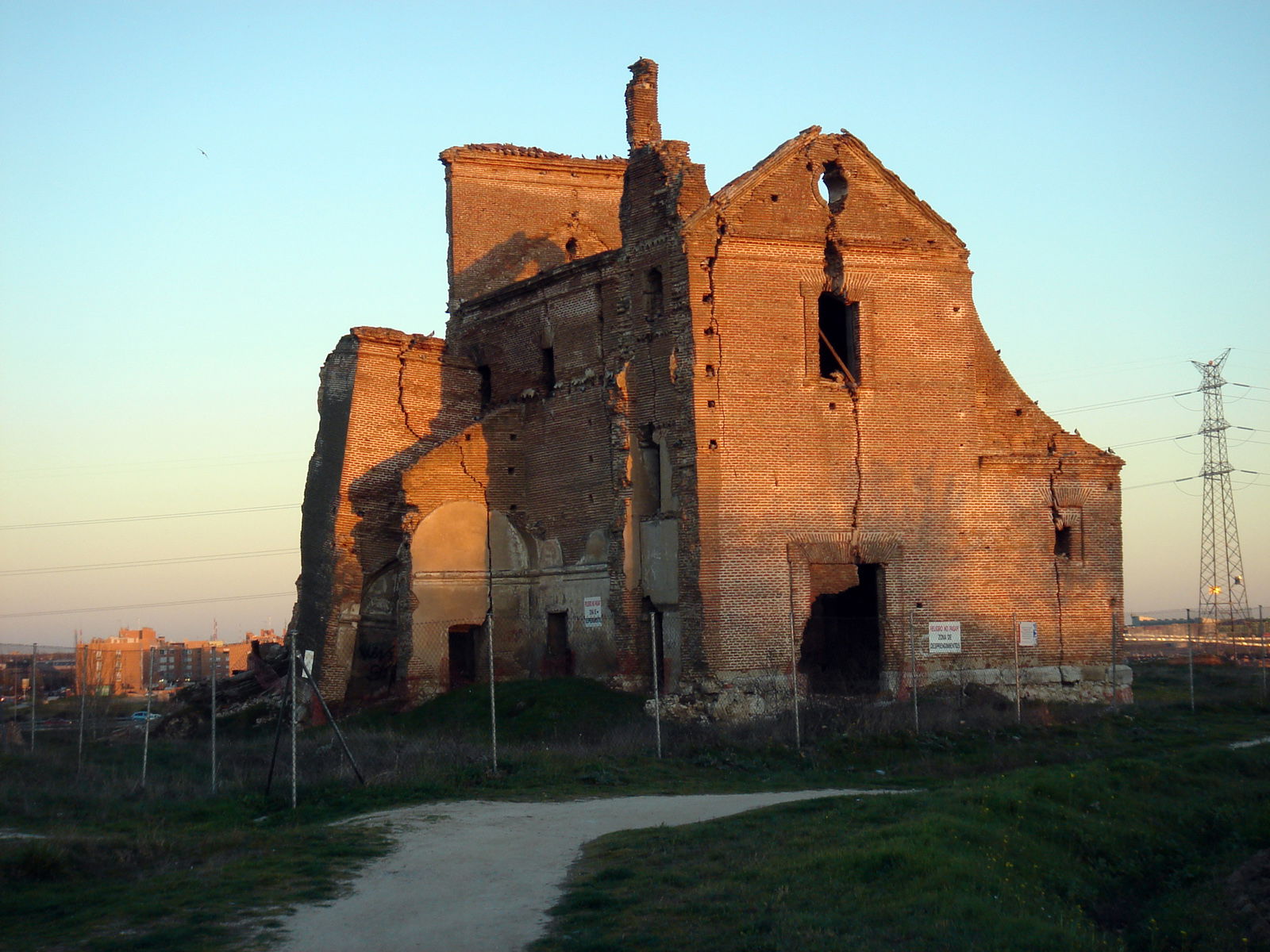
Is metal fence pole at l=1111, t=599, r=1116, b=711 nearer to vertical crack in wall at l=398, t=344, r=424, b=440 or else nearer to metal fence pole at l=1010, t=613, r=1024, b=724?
metal fence pole at l=1010, t=613, r=1024, b=724

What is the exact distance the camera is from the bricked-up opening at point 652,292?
25.1 metres

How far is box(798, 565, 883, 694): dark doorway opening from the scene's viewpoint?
24.7 meters

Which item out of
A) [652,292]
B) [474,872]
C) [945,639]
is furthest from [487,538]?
[474,872]

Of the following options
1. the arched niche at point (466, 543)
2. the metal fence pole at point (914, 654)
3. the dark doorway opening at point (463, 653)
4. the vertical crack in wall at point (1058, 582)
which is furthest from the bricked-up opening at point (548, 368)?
the vertical crack in wall at point (1058, 582)

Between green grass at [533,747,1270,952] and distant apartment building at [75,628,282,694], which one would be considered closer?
green grass at [533,747,1270,952]

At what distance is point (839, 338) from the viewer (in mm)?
26641

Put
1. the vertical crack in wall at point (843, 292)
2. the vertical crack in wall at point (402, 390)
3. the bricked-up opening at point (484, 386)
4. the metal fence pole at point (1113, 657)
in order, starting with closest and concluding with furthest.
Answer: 1. the vertical crack in wall at point (843, 292)
2. the metal fence pole at point (1113, 657)
3. the vertical crack in wall at point (402, 390)
4. the bricked-up opening at point (484, 386)

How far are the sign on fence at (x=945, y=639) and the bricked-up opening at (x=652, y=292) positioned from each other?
7.69 metres

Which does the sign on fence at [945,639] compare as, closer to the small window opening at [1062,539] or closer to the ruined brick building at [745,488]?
the ruined brick building at [745,488]

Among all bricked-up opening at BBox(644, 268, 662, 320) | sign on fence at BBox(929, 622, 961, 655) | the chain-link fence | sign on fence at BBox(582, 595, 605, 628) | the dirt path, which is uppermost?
bricked-up opening at BBox(644, 268, 662, 320)

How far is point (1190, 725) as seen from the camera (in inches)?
878

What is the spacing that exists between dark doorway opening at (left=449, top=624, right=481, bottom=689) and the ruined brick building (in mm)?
48

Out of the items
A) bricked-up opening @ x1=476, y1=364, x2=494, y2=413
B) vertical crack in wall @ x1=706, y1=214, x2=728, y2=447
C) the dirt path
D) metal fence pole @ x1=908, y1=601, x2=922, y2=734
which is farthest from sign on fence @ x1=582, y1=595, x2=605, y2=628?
the dirt path

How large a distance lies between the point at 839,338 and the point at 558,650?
8.41 meters
